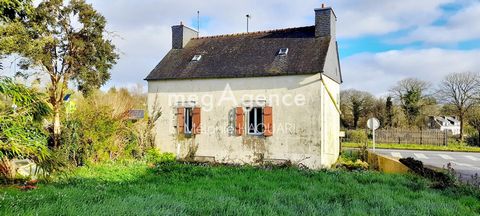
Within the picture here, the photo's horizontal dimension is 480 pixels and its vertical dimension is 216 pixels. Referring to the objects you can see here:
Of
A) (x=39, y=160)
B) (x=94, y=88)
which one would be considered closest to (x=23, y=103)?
(x=39, y=160)

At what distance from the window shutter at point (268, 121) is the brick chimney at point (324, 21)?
4.01 metres

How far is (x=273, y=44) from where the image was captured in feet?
53.6

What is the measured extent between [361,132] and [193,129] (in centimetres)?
1880

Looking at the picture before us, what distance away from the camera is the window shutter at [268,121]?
14.9m

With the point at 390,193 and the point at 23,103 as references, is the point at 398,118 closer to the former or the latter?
the point at 390,193

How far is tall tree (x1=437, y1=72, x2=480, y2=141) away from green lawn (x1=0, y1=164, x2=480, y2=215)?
27290 millimetres

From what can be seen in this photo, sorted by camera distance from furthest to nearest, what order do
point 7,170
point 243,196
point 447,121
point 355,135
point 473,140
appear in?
point 447,121
point 355,135
point 473,140
point 7,170
point 243,196

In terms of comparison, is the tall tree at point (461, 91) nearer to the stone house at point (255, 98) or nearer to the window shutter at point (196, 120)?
the stone house at point (255, 98)

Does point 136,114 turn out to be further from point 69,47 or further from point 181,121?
point 69,47

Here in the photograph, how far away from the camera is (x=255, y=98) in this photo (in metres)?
15.2

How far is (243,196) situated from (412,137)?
27.1 m

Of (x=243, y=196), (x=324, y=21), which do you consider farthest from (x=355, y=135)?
(x=243, y=196)

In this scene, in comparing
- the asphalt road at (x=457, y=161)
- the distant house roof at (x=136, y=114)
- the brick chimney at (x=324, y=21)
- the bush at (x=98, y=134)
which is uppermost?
the brick chimney at (x=324, y=21)

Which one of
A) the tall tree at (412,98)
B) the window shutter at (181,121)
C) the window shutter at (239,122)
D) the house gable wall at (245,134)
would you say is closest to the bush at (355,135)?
the tall tree at (412,98)
